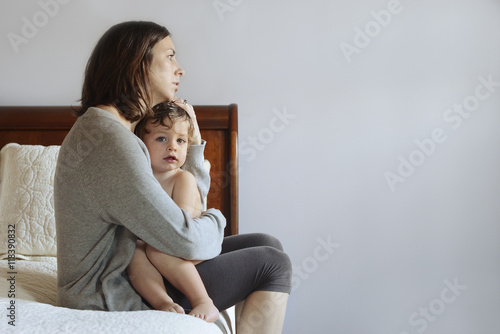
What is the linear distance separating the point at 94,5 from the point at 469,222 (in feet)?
6.51

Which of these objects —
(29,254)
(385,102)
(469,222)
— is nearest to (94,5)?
(29,254)

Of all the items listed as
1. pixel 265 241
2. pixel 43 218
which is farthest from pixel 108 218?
pixel 43 218

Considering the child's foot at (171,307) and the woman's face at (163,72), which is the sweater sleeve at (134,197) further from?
the woman's face at (163,72)

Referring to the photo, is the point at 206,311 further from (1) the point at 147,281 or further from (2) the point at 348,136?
(2) the point at 348,136

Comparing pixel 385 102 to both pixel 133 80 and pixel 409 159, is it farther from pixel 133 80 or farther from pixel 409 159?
pixel 133 80

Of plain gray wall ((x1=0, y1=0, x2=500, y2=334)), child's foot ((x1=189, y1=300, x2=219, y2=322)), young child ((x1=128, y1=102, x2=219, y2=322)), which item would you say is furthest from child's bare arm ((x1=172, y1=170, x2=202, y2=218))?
plain gray wall ((x1=0, y1=0, x2=500, y2=334))

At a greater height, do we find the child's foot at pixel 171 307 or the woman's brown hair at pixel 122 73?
the woman's brown hair at pixel 122 73

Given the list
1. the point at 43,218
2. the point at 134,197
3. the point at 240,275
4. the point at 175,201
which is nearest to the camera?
the point at 134,197

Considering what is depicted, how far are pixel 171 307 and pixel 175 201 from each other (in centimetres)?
33

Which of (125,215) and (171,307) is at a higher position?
(125,215)

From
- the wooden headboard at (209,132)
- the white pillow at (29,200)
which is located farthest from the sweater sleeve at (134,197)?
the wooden headboard at (209,132)

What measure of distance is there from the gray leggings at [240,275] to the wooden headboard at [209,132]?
0.97 m

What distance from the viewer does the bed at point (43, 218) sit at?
3.43ft

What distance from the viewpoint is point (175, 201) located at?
4.83 ft
